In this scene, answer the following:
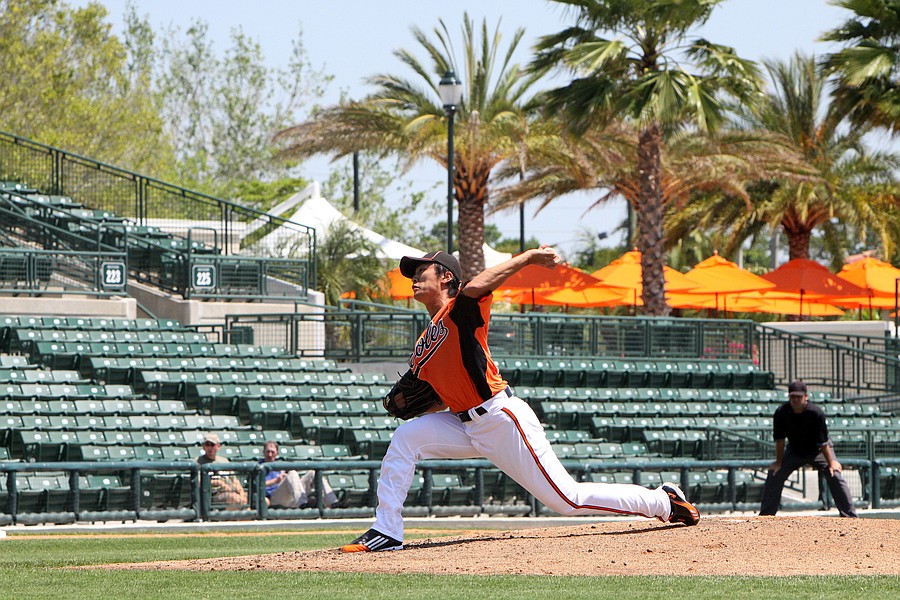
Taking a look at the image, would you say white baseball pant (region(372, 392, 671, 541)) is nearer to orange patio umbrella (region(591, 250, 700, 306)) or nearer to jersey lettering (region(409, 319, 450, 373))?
jersey lettering (region(409, 319, 450, 373))

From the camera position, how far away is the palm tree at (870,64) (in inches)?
1122

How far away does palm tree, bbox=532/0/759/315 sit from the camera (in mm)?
25938

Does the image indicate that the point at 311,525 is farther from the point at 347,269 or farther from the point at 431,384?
the point at 347,269

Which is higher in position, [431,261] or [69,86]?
[69,86]

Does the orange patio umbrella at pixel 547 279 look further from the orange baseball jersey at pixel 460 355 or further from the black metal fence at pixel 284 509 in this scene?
the orange baseball jersey at pixel 460 355

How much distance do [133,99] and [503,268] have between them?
4698 cm

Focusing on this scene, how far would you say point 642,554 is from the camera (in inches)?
319

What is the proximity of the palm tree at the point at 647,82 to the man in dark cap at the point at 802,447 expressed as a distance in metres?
12.9

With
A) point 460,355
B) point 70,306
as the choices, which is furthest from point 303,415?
point 460,355

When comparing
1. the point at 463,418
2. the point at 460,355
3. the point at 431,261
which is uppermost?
the point at 431,261

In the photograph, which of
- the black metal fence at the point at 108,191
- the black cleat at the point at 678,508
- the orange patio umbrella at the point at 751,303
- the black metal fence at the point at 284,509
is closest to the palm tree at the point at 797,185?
the orange patio umbrella at the point at 751,303

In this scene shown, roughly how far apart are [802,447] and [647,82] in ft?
45.2

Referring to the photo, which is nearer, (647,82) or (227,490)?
(227,490)

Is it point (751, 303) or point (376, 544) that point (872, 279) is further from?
point (376, 544)
